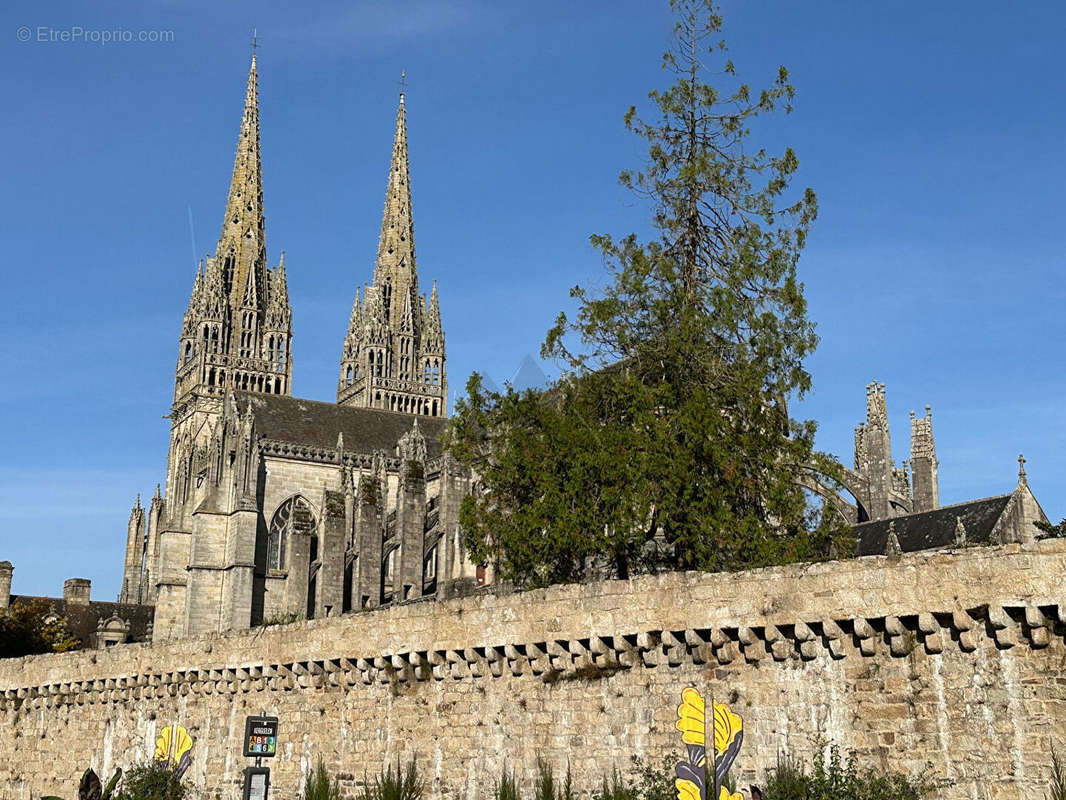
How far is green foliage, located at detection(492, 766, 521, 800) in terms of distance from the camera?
16094mm

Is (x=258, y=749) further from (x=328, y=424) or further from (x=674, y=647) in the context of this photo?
(x=328, y=424)

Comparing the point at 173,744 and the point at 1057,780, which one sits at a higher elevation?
the point at 1057,780

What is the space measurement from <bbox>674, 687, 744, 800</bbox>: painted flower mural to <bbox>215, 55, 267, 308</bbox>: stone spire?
70806 mm

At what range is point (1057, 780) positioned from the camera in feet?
39.0

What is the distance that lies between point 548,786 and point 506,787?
71 centimetres

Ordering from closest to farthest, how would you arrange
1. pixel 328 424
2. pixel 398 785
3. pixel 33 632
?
pixel 398 785
pixel 33 632
pixel 328 424

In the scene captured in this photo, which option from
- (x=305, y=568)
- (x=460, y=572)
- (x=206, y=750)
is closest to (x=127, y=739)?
(x=206, y=750)

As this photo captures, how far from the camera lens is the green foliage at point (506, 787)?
16094 millimetres

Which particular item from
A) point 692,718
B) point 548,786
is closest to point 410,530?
point 548,786

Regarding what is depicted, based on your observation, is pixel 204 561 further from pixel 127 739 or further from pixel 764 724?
pixel 764 724

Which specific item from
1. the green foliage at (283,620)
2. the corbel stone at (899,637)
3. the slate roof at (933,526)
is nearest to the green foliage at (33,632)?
the green foliage at (283,620)

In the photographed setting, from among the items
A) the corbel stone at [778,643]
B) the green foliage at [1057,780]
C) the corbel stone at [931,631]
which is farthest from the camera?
the corbel stone at [778,643]

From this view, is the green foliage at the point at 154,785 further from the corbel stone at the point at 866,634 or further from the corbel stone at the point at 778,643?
the corbel stone at the point at 866,634

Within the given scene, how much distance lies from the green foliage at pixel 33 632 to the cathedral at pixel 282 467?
3.94 metres
